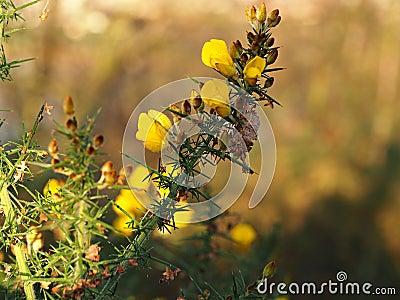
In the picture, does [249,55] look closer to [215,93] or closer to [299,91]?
[215,93]

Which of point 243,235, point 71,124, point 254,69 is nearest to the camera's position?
point 71,124

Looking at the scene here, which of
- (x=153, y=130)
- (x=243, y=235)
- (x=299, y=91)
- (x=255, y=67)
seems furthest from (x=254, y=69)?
(x=299, y=91)

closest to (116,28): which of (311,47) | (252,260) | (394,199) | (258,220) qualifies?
(311,47)

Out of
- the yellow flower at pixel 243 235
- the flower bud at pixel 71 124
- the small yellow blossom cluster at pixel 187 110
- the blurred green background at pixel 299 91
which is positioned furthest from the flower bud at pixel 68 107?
the blurred green background at pixel 299 91

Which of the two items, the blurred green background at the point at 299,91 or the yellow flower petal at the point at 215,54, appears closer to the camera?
the yellow flower petal at the point at 215,54

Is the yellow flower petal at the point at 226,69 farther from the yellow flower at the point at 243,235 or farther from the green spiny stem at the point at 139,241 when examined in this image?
the yellow flower at the point at 243,235

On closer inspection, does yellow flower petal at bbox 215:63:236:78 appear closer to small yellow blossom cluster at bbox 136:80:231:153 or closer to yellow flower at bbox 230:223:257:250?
small yellow blossom cluster at bbox 136:80:231:153

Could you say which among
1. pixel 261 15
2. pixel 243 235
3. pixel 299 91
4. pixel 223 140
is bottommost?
pixel 223 140

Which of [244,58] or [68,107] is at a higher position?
[244,58]
